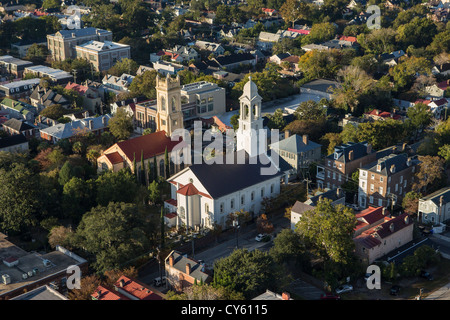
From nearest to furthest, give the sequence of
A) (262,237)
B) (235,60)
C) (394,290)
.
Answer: (394,290), (262,237), (235,60)

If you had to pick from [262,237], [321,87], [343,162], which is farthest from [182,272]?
[321,87]

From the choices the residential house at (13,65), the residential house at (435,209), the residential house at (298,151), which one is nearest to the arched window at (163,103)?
the residential house at (298,151)

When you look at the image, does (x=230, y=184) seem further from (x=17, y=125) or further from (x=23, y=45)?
(x=23, y=45)

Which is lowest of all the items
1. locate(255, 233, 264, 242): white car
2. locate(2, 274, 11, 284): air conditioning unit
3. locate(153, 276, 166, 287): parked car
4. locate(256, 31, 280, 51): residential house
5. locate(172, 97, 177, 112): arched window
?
locate(153, 276, 166, 287): parked car

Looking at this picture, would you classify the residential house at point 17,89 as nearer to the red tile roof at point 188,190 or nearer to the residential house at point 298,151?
the residential house at point 298,151

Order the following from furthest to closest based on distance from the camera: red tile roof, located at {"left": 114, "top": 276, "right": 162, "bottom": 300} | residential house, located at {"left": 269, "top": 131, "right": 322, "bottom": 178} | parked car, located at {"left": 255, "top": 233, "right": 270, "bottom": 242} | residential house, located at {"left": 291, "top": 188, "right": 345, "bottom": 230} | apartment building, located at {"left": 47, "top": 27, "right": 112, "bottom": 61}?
apartment building, located at {"left": 47, "top": 27, "right": 112, "bottom": 61}
residential house, located at {"left": 269, "top": 131, "right": 322, "bottom": 178}
parked car, located at {"left": 255, "top": 233, "right": 270, "bottom": 242}
residential house, located at {"left": 291, "top": 188, "right": 345, "bottom": 230}
red tile roof, located at {"left": 114, "top": 276, "right": 162, "bottom": 300}

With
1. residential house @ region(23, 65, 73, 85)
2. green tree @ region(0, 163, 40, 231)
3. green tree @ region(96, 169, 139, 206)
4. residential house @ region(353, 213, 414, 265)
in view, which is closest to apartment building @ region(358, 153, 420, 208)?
residential house @ region(353, 213, 414, 265)

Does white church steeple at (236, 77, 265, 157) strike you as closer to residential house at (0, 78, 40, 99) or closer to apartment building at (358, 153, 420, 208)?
apartment building at (358, 153, 420, 208)

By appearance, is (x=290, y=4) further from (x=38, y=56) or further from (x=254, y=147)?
(x=254, y=147)
